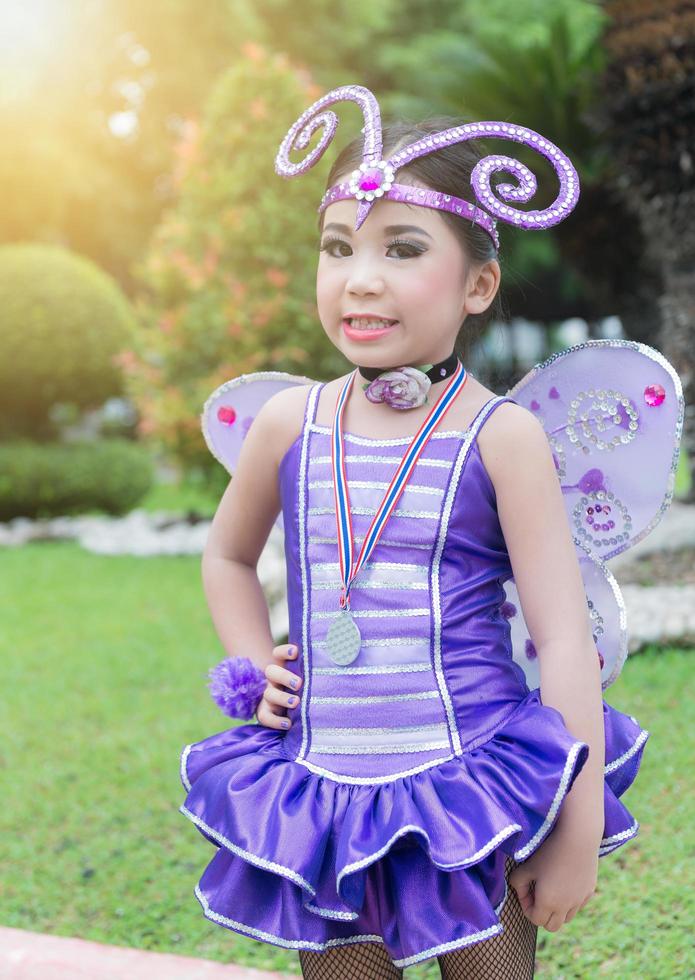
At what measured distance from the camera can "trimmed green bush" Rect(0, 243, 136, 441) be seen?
9.97m

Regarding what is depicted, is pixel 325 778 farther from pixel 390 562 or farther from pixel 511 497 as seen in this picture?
pixel 511 497

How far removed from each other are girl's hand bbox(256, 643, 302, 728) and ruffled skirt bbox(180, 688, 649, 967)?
0.09 meters

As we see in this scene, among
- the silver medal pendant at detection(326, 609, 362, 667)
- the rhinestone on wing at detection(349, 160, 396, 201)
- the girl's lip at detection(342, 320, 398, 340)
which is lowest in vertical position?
the silver medal pendant at detection(326, 609, 362, 667)

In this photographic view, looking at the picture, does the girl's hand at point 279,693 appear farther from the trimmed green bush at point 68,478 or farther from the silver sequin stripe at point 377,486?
the trimmed green bush at point 68,478

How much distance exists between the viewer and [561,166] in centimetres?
167

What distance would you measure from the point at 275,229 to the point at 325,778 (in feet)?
23.7

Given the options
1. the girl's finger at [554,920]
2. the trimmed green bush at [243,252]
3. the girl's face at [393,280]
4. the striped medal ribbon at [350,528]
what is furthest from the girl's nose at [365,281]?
the trimmed green bush at [243,252]

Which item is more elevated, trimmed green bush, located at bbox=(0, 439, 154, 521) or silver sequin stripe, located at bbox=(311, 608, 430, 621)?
silver sequin stripe, located at bbox=(311, 608, 430, 621)

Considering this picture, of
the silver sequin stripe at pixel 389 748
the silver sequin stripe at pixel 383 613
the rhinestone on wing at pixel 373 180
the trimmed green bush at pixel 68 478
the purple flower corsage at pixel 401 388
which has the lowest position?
the trimmed green bush at pixel 68 478

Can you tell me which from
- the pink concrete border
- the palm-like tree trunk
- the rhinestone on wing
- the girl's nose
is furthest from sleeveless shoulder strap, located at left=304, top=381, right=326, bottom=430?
the palm-like tree trunk

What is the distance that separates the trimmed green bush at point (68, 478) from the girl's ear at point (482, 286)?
8.87 meters

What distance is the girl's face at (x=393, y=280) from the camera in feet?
5.45

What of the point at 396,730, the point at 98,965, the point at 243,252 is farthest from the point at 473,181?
the point at 243,252

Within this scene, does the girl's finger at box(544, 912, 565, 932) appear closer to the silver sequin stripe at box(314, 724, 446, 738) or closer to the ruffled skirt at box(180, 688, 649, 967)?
the ruffled skirt at box(180, 688, 649, 967)
